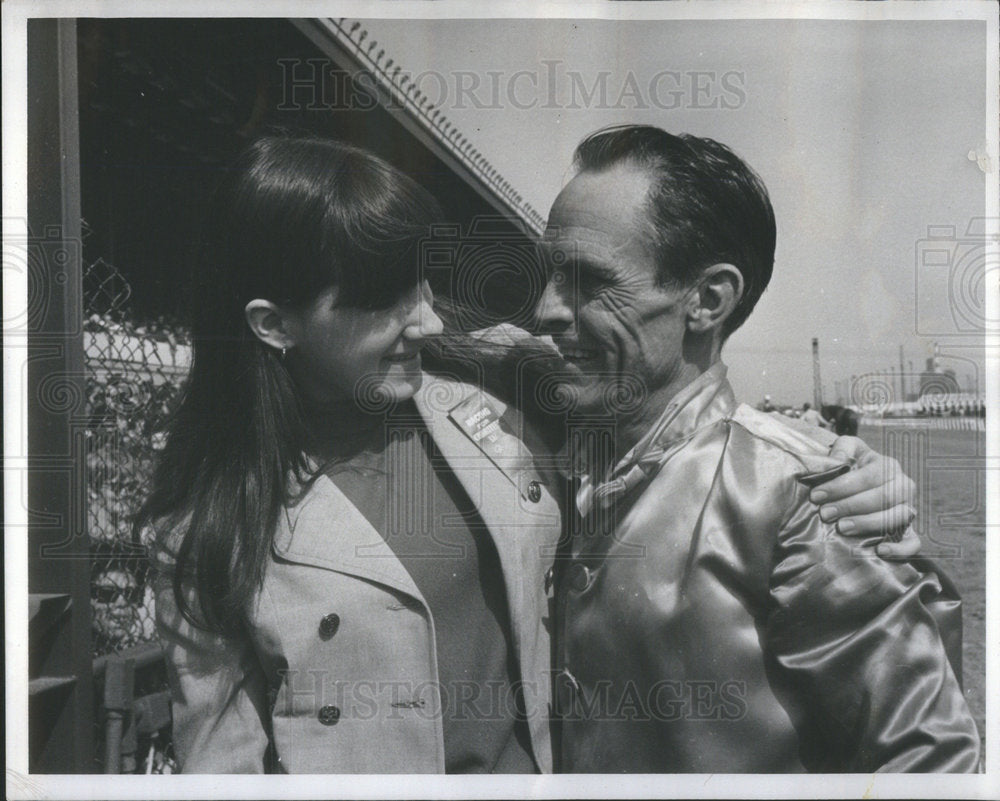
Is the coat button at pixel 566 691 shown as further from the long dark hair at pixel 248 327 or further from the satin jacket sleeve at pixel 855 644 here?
the long dark hair at pixel 248 327

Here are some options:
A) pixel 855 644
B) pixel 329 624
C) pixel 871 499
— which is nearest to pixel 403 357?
pixel 329 624

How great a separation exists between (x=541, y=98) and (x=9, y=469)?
1.96m

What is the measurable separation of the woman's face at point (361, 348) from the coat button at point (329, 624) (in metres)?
0.62

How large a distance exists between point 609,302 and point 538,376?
0.30 m

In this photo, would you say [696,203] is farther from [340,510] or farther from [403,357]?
[340,510]

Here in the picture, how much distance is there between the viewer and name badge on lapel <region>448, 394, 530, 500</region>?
2539 millimetres

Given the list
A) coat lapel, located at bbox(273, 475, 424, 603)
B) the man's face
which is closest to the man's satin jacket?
the man's face

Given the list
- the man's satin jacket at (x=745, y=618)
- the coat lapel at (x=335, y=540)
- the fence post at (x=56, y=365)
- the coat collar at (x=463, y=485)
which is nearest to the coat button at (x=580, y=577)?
the man's satin jacket at (x=745, y=618)

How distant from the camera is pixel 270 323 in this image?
99.3 inches

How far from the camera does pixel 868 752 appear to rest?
252cm

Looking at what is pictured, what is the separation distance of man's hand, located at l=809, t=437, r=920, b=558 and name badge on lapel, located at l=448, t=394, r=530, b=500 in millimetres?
864

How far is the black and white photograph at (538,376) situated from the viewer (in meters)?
2.49

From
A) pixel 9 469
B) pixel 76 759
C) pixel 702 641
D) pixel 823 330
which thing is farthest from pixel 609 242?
pixel 76 759

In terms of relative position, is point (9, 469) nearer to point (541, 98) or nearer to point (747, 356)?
point (541, 98)
